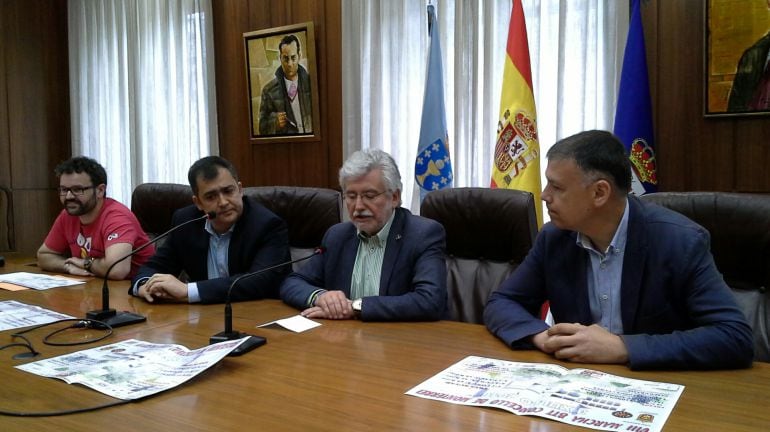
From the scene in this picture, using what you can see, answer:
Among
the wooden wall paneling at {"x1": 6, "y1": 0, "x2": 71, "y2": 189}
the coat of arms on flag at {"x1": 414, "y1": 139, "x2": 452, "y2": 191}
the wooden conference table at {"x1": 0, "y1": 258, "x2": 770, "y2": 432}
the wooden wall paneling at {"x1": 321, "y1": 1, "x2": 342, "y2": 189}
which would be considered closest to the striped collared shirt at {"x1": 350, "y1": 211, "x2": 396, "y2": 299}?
the wooden conference table at {"x1": 0, "y1": 258, "x2": 770, "y2": 432}

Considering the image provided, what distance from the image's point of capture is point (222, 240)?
2568mm

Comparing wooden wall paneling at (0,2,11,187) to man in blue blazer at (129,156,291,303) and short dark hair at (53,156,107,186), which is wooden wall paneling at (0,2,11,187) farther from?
man in blue blazer at (129,156,291,303)

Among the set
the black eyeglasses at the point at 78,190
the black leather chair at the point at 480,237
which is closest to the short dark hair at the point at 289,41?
the black eyeglasses at the point at 78,190

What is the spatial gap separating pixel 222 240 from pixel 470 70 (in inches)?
67.7

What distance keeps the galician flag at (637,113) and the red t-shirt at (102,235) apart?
2320 millimetres

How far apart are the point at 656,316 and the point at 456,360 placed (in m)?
0.56

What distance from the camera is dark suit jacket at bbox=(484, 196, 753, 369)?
1353mm

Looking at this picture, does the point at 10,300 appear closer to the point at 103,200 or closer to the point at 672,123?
the point at 103,200

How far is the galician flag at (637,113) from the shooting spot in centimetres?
278

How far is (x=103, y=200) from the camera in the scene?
10.0ft

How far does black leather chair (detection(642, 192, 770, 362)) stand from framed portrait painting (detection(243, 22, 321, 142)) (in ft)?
8.85

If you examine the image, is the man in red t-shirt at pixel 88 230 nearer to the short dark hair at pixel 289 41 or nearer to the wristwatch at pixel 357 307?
the wristwatch at pixel 357 307

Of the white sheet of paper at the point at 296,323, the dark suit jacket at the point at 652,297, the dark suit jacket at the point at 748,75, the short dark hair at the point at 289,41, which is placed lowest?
the white sheet of paper at the point at 296,323

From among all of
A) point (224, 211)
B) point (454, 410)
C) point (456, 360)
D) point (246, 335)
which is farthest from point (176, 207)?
point (454, 410)
